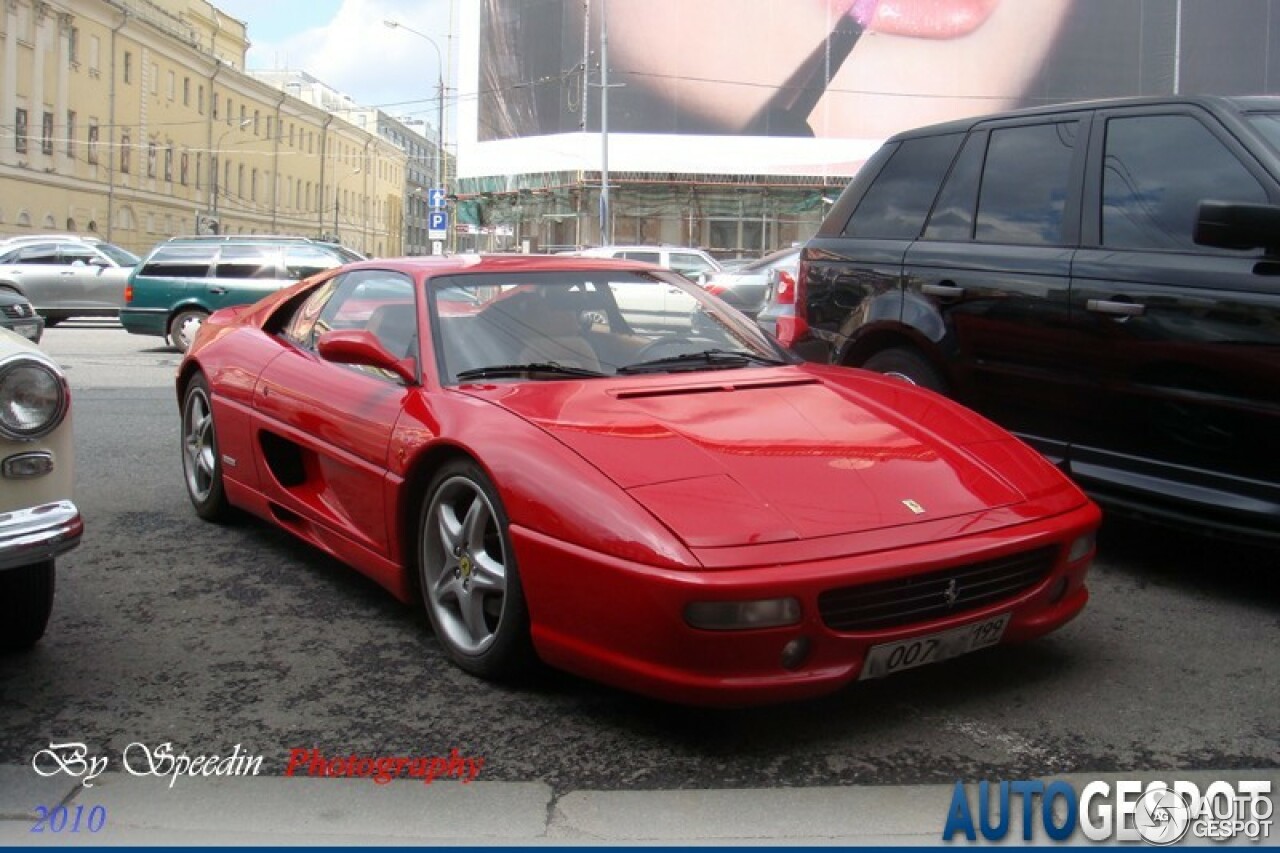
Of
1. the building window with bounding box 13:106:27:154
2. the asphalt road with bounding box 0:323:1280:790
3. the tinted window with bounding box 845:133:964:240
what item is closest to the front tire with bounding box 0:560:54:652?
the asphalt road with bounding box 0:323:1280:790

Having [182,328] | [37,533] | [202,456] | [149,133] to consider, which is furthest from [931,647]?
[149,133]

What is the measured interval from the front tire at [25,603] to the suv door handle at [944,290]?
3518mm

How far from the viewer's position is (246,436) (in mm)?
5016

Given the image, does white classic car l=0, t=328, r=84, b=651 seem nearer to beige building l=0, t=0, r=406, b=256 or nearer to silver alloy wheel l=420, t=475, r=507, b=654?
silver alloy wheel l=420, t=475, r=507, b=654

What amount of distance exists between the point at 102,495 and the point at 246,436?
1.66m

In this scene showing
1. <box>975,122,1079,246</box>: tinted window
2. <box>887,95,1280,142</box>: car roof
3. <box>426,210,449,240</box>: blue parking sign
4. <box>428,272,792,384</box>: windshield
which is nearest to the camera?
<box>428,272,792,384</box>: windshield

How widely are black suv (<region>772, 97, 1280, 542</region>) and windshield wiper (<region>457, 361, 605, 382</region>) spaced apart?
161cm

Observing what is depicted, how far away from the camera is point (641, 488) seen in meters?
3.20

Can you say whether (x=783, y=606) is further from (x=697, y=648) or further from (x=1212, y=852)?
(x=1212, y=852)

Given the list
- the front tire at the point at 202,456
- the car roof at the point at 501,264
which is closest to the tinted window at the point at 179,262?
the front tire at the point at 202,456

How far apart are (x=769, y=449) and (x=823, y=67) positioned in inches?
1625

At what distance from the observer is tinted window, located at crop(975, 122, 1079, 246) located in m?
5.02

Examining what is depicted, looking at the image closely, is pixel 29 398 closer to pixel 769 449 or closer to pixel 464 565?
pixel 464 565

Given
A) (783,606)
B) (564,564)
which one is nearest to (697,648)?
(783,606)
